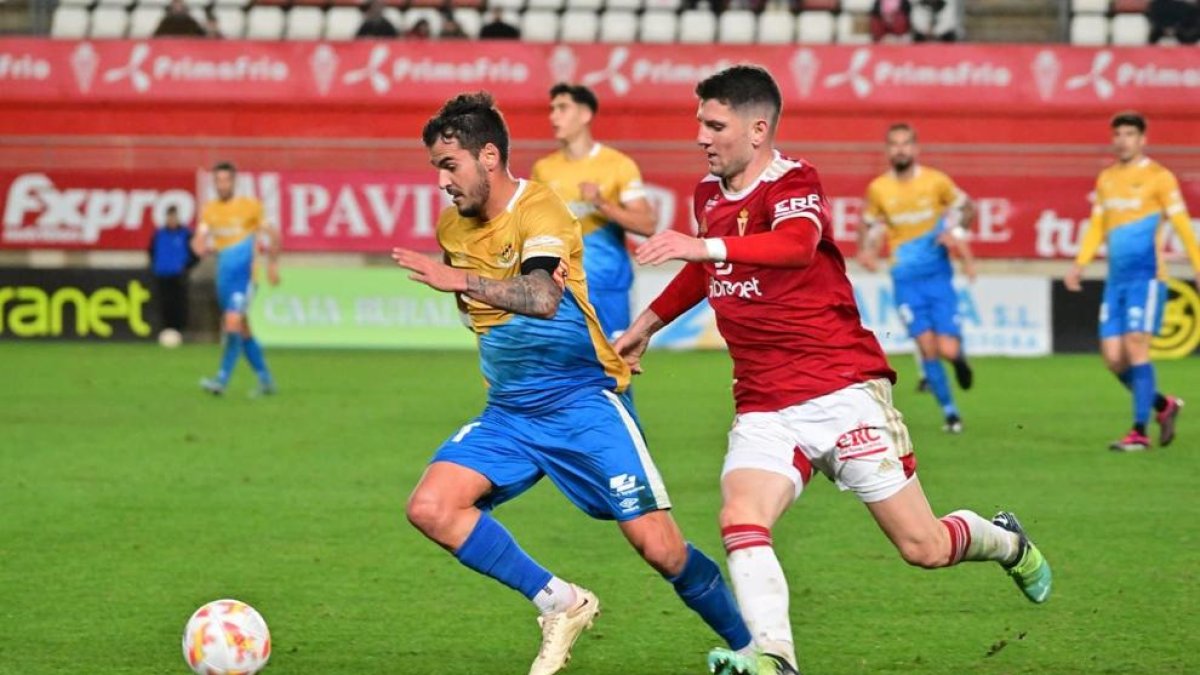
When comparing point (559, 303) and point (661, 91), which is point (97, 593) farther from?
point (661, 91)

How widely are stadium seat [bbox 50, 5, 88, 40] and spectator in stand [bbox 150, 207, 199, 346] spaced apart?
3.54m

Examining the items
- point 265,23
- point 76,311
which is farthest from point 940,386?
point 265,23

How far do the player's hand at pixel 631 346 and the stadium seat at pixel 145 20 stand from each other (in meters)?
20.3

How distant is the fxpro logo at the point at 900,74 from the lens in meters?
23.8

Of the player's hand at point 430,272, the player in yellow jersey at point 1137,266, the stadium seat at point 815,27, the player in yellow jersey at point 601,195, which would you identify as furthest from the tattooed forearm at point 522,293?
the stadium seat at point 815,27

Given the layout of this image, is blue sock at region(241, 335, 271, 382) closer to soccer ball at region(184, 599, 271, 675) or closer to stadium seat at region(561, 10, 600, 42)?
stadium seat at region(561, 10, 600, 42)

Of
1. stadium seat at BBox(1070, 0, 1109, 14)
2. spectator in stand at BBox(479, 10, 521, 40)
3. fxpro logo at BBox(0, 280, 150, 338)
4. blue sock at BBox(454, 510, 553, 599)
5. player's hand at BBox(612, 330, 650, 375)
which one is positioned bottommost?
fxpro logo at BBox(0, 280, 150, 338)

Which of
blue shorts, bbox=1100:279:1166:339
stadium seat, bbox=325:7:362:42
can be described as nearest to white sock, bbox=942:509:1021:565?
blue shorts, bbox=1100:279:1166:339

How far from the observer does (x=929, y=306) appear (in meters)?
15.3

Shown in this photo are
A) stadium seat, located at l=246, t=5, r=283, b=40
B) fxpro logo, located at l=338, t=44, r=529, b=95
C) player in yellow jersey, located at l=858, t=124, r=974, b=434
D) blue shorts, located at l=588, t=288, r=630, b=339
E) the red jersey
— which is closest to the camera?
the red jersey

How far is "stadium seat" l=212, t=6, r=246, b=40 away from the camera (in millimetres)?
25875

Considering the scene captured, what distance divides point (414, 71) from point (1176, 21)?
377 inches

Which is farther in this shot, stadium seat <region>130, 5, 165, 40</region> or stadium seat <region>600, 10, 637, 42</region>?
stadium seat <region>130, 5, 165, 40</region>

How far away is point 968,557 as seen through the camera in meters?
6.34
